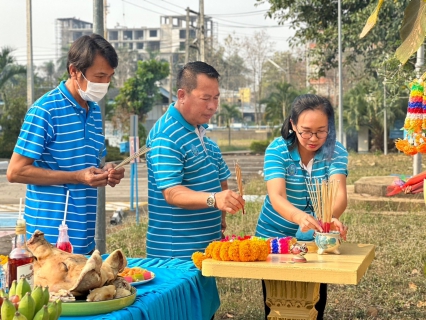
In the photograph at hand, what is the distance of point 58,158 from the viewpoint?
3.22 meters

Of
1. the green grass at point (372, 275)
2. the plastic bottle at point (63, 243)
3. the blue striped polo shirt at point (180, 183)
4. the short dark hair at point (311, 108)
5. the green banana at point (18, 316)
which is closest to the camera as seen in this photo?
the green banana at point (18, 316)

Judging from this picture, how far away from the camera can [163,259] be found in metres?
3.28

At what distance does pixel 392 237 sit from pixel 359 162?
1409cm

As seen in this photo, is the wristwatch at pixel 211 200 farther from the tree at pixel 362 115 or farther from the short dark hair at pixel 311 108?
the tree at pixel 362 115

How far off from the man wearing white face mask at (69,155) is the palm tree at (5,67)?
24606 mm

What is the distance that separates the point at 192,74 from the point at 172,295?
108cm

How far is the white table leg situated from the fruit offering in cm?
66

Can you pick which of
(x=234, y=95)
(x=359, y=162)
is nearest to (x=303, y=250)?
(x=359, y=162)

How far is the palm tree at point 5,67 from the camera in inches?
1049

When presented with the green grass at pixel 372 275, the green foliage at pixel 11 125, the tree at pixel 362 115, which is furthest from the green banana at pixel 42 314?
the tree at pixel 362 115

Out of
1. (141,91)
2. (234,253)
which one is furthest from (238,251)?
(141,91)

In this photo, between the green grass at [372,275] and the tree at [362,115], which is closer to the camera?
the green grass at [372,275]

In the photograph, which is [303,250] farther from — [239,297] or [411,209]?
[411,209]

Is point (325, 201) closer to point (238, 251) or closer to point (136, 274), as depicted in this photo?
point (238, 251)
